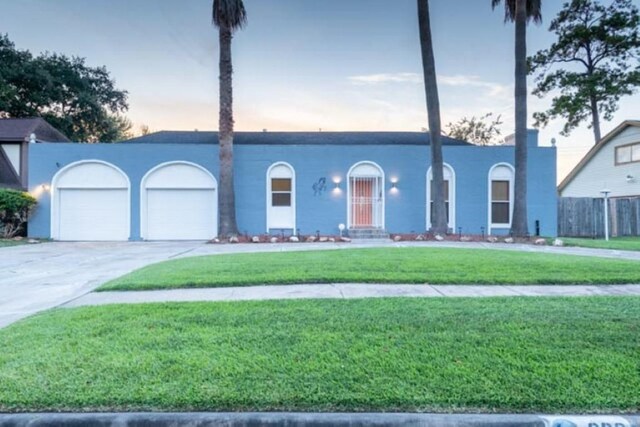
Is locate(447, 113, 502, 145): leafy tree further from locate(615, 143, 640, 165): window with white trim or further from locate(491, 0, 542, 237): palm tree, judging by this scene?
locate(491, 0, 542, 237): palm tree

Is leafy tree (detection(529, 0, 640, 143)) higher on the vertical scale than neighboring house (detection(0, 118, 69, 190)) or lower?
higher

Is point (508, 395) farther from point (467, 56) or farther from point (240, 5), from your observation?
point (467, 56)

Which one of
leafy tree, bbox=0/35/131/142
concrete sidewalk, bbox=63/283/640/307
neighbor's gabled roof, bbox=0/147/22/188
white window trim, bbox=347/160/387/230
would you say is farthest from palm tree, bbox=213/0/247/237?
leafy tree, bbox=0/35/131/142

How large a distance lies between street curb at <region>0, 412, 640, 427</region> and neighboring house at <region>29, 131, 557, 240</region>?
517 inches

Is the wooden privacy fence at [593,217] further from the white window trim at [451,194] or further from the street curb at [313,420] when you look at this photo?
the street curb at [313,420]

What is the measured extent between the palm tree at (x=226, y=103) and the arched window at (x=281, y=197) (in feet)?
5.79

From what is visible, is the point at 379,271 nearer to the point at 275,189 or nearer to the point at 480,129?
the point at 275,189

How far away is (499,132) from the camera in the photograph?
31.3 m

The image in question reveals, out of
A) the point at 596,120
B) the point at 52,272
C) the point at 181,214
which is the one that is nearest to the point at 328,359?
the point at 52,272

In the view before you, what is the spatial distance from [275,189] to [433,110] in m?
7.01

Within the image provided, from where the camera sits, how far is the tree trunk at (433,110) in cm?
1411

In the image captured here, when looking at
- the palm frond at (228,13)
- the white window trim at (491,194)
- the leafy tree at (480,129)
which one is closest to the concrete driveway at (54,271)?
the white window trim at (491,194)

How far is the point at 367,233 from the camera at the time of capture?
15.3 meters

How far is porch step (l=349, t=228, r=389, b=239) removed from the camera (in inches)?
599
